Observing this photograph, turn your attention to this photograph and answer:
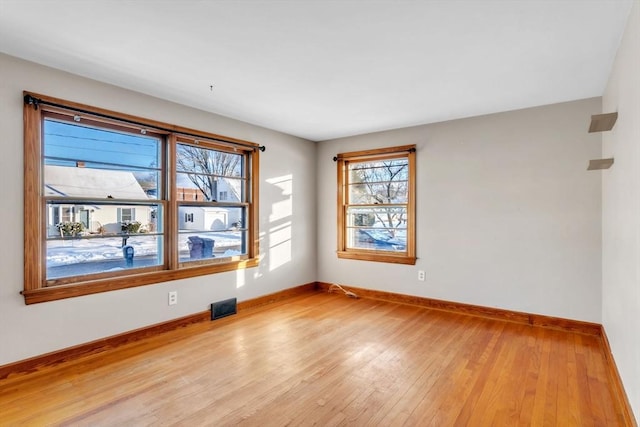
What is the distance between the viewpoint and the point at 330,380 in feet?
8.25

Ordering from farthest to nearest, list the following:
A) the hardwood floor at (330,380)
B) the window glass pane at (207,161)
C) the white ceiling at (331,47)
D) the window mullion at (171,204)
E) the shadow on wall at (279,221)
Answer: the shadow on wall at (279,221) < the window glass pane at (207,161) < the window mullion at (171,204) < the hardwood floor at (330,380) < the white ceiling at (331,47)

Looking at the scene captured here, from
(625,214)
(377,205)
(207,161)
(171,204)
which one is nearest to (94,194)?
(171,204)

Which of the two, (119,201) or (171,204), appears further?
(171,204)

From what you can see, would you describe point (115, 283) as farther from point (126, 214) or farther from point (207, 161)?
point (207, 161)

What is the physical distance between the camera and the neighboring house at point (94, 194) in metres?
2.84

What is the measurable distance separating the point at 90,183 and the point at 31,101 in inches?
29.5

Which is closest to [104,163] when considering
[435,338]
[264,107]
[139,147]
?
[139,147]

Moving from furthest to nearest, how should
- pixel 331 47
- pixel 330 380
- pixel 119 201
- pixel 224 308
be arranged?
1. pixel 224 308
2. pixel 119 201
3. pixel 330 380
4. pixel 331 47

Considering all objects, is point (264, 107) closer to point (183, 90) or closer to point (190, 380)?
point (183, 90)

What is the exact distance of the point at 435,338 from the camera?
335 cm

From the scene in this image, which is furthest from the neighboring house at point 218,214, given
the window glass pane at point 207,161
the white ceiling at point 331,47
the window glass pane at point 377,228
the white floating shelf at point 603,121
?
the white floating shelf at point 603,121

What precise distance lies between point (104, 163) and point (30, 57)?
939 millimetres

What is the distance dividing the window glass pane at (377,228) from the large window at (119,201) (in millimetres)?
1742

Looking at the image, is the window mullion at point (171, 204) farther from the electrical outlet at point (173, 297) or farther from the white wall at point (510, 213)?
the white wall at point (510, 213)
